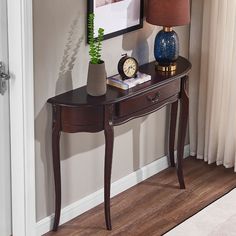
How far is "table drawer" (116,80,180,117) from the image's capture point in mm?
3990

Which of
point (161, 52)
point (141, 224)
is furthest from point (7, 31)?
point (141, 224)

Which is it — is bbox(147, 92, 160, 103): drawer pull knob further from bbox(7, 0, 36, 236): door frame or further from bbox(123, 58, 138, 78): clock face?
bbox(7, 0, 36, 236): door frame

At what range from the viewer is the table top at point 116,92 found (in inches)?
151

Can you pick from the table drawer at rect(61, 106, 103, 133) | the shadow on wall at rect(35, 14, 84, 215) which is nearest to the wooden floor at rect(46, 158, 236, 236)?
the shadow on wall at rect(35, 14, 84, 215)

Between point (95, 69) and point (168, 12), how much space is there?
0.64 meters

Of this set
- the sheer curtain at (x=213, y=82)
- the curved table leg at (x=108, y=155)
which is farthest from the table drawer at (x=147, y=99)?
the sheer curtain at (x=213, y=82)

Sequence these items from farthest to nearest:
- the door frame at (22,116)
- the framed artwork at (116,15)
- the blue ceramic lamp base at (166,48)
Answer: the blue ceramic lamp base at (166,48)
the framed artwork at (116,15)
the door frame at (22,116)

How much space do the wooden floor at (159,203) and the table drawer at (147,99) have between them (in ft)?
2.29

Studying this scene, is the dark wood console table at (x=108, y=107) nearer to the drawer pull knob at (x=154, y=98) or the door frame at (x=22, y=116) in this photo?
the drawer pull knob at (x=154, y=98)

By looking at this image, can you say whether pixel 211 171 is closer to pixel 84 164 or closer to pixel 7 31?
pixel 84 164

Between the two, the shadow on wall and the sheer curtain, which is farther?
the sheer curtain

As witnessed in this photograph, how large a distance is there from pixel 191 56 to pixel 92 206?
50.1 inches

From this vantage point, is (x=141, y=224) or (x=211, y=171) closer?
(x=141, y=224)

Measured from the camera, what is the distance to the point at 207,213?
438 cm
